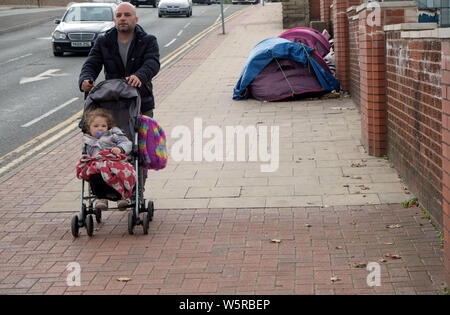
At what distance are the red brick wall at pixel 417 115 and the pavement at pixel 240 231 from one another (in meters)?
0.23

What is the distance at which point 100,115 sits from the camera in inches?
258

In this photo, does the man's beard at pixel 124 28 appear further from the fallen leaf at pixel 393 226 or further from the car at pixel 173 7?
the car at pixel 173 7

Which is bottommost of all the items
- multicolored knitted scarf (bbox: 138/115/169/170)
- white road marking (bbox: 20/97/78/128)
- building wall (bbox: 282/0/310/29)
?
white road marking (bbox: 20/97/78/128)

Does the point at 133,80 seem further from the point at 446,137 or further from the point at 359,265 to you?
the point at 446,137

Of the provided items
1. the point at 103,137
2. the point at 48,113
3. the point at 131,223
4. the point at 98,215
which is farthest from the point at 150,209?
the point at 48,113

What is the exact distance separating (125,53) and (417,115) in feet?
9.48

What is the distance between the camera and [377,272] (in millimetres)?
5164

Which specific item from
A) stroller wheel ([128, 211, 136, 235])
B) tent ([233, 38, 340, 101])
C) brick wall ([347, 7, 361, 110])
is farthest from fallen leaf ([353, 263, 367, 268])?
tent ([233, 38, 340, 101])

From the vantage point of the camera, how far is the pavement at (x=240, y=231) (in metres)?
5.20

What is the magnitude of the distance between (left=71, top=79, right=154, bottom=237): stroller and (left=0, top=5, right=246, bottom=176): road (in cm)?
372

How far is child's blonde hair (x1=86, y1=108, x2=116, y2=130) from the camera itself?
6562 mm

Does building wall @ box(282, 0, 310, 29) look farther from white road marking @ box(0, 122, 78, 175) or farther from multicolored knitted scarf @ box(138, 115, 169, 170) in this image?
multicolored knitted scarf @ box(138, 115, 169, 170)

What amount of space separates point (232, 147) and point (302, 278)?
16.5 feet

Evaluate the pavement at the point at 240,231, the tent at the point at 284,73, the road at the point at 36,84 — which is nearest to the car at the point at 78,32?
the road at the point at 36,84
